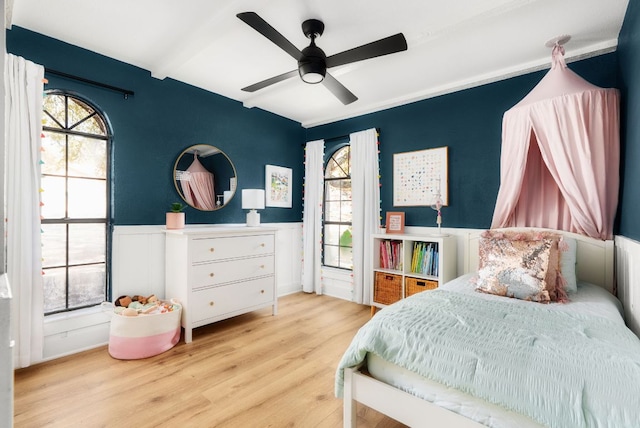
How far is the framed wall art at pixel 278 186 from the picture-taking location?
4.28 meters

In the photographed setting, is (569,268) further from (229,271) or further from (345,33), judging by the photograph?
(229,271)

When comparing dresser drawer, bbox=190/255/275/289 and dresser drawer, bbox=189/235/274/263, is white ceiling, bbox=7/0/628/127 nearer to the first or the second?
dresser drawer, bbox=189/235/274/263

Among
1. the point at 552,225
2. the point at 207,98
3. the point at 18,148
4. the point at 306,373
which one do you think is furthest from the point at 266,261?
the point at 552,225

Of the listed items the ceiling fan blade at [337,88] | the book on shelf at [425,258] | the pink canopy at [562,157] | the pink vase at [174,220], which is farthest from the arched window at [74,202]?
the pink canopy at [562,157]

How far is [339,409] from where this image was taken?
1.89 m

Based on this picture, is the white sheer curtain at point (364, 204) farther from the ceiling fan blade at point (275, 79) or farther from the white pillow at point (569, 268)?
the white pillow at point (569, 268)

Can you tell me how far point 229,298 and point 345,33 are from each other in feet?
8.96

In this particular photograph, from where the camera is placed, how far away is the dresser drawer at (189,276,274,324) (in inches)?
115

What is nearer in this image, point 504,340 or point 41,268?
point 504,340

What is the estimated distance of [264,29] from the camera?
6.06ft

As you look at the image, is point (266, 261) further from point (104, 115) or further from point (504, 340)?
point (504, 340)

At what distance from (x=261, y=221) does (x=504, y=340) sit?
3339mm

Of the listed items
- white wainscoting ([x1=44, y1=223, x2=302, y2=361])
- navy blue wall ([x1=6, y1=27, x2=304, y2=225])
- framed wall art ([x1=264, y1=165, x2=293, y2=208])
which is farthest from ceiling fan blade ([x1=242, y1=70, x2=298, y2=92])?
white wainscoting ([x1=44, y1=223, x2=302, y2=361])

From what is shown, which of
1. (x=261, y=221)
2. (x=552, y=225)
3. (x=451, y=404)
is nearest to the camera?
(x=451, y=404)
